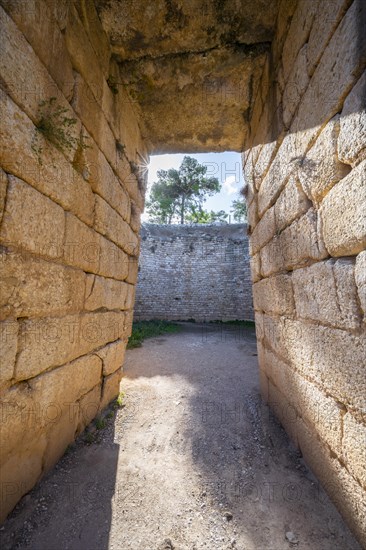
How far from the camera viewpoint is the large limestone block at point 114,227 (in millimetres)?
2258

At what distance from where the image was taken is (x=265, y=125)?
239 centimetres

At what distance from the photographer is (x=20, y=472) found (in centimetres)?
145

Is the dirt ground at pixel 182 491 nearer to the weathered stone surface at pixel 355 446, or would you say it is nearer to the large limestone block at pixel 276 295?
the weathered stone surface at pixel 355 446

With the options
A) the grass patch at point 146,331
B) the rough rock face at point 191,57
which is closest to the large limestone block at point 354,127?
the rough rock face at point 191,57

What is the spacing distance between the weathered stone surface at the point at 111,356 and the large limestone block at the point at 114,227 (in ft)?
3.60

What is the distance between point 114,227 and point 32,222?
45.6 inches

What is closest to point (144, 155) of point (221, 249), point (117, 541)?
point (117, 541)

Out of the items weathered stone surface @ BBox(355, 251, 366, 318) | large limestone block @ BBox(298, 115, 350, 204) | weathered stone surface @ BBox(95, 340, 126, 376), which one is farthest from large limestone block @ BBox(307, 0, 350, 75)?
weathered stone surface @ BBox(95, 340, 126, 376)

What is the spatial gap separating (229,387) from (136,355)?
2795 mm

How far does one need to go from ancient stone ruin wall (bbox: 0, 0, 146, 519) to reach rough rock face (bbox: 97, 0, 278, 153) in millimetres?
231

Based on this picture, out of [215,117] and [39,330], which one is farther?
[215,117]

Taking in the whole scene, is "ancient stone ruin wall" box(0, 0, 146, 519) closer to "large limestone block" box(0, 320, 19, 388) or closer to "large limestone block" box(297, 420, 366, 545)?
"large limestone block" box(0, 320, 19, 388)

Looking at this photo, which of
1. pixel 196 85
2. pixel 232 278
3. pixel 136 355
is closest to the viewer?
pixel 196 85

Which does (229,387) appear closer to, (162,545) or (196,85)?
(162,545)
